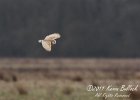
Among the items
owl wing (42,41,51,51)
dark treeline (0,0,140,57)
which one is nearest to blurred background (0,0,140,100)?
dark treeline (0,0,140,57)

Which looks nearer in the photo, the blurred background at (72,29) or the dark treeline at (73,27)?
the blurred background at (72,29)

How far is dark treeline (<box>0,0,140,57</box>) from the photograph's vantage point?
84000 mm

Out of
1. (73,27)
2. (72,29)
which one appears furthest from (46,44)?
(73,27)

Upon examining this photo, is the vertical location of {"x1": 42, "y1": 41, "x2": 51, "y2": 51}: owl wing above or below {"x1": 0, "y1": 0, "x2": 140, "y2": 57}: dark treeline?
above

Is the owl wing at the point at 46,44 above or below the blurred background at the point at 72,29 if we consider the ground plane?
above

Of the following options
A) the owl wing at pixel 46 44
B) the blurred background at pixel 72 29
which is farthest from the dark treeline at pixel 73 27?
the owl wing at pixel 46 44

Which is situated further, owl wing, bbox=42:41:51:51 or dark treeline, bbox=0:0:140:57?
dark treeline, bbox=0:0:140:57

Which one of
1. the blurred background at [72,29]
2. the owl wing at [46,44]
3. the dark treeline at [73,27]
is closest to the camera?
the owl wing at [46,44]

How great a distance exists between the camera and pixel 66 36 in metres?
86.6

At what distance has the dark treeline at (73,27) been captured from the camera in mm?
84000

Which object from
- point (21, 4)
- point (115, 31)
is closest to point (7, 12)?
point (21, 4)

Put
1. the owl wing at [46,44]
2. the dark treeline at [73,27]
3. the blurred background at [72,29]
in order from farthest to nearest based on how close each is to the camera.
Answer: the dark treeline at [73,27], the blurred background at [72,29], the owl wing at [46,44]

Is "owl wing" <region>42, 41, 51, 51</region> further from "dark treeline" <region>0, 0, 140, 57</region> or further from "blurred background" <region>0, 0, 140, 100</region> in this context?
"dark treeline" <region>0, 0, 140, 57</region>

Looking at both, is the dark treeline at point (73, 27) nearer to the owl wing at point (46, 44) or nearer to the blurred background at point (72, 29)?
the blurred background at point (72, 29)
